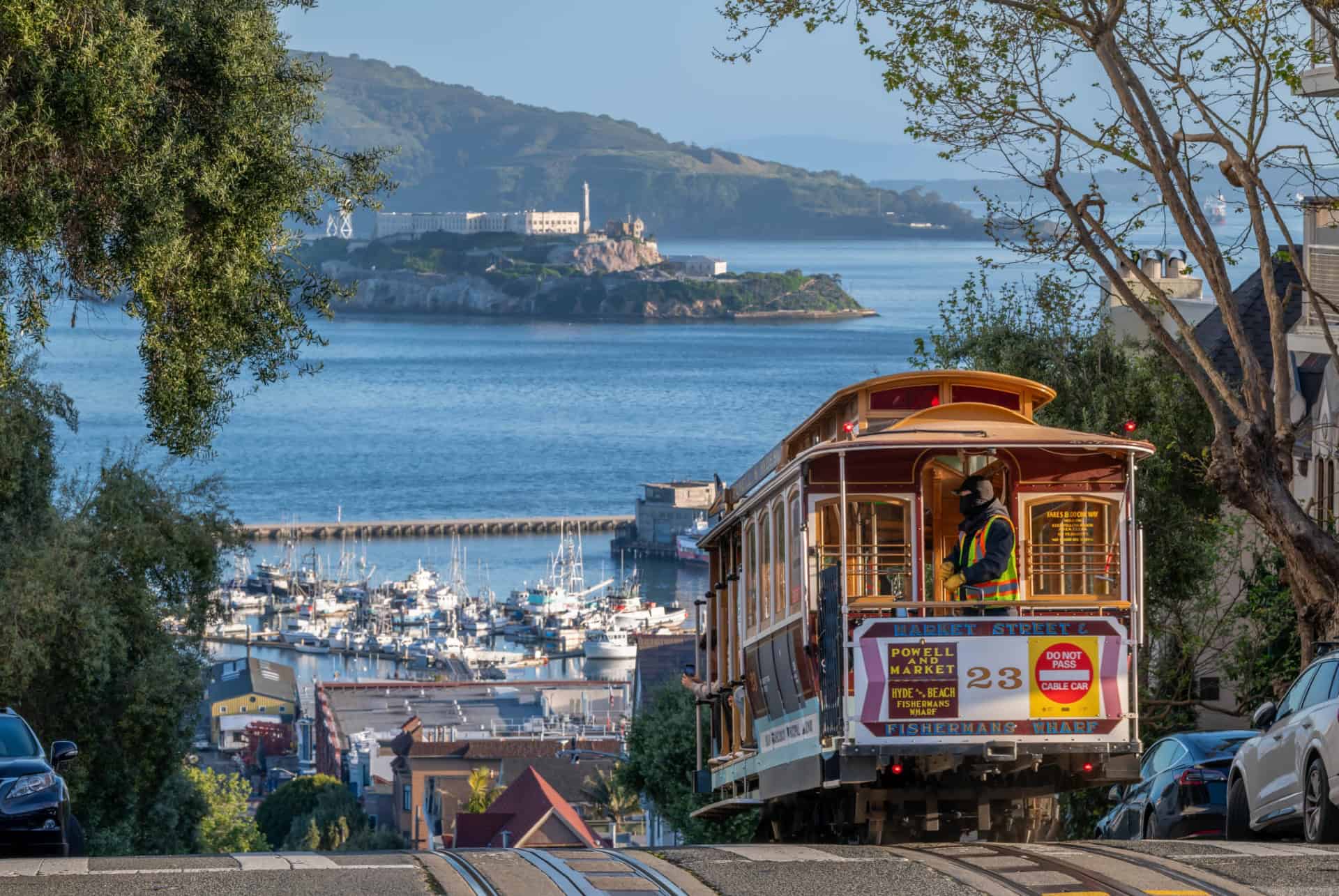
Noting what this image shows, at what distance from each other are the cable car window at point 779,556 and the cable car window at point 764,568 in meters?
0.18

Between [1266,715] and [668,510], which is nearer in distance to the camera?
[1266,715]

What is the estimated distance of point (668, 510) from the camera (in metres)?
144

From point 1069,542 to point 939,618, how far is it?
6.06 feet

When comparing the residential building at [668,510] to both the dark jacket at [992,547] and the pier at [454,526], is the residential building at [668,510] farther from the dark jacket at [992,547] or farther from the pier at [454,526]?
the dark jacket at [992,547]

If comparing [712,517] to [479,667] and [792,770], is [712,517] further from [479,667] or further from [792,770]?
[479,667]

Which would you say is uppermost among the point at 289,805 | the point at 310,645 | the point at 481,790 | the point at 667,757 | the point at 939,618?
the point at 939,618

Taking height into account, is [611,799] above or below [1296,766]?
Result: below

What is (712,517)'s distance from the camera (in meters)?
21.5

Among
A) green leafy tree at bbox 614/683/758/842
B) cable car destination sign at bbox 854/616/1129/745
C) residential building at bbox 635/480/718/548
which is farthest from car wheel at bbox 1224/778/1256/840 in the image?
residential building at bbox 635/480/718/548

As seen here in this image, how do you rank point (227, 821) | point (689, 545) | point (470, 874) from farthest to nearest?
1. point (689, 545)
2. point (227, 821)
3. point (470, 874)

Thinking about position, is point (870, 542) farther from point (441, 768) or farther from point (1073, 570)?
point (441, 768)

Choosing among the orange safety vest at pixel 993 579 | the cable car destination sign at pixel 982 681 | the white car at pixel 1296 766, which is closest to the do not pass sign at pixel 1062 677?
the cable car destination sign at pixel 982 681

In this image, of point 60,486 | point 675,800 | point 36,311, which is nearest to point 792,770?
point 36,311

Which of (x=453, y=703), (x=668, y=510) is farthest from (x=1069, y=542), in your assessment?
(x=668, y=510)
